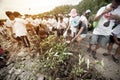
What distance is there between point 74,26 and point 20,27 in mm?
857

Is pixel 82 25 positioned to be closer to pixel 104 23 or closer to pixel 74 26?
pixel 74 26

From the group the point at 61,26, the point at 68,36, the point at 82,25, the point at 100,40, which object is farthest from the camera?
the point at 61,26

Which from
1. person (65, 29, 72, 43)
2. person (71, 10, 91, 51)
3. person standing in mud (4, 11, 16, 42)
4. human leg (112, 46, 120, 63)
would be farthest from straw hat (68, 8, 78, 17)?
person standing in mud (4, 11, 16, 42)

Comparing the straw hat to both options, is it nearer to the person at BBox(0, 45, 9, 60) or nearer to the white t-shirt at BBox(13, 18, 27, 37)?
the white t-shirt at BBox(13, 18, 27, 37)

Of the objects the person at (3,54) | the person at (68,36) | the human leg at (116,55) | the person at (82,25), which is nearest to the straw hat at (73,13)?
the person at (82,25)

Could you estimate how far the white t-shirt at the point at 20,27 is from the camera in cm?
356

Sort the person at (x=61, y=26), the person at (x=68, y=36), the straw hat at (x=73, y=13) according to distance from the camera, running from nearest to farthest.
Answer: the straw hat at (x=73, y=13) < the person at (x=68, y=36) < the person at (x=61, y=26)

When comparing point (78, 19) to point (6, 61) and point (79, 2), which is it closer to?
point (79, 2)

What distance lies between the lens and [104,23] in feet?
9.56

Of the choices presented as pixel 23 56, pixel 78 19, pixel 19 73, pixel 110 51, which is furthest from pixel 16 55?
pixel 110 51

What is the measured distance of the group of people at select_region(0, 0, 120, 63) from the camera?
112 inches

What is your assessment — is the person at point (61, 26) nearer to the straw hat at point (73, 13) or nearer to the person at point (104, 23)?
the straw hat at point (73, 13)

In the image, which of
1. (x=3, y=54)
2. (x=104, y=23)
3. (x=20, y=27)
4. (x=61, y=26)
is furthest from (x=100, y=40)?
(x=3, y=54)

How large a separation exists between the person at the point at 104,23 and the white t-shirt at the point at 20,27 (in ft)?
3.78
